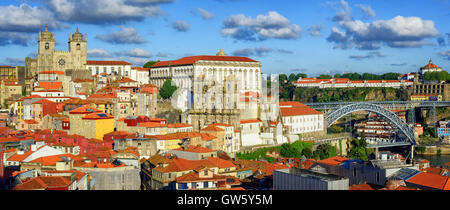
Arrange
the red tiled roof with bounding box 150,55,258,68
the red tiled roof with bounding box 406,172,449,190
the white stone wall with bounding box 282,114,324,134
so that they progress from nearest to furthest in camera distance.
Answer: the red tiled roof with bounding box 406,172,449,190 < the white stone wall with bounding box 282,114,324,134 < the red tiled roof with bounding box 150,55,258,68

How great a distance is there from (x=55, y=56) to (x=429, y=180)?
39.7m

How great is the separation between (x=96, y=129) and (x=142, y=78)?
74.5 feet

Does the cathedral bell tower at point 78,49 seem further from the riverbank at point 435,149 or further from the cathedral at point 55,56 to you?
the riverbank at point 435,149

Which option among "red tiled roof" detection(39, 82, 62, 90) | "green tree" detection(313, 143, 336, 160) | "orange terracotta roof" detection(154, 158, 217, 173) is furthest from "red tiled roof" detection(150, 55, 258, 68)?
"orange terracotta roof" detection(154, 158, 217, 173)

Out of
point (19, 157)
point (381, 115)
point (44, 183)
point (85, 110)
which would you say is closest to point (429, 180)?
point (44, 183)

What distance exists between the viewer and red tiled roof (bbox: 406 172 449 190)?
16.6m

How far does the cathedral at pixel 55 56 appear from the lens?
48.5 meters

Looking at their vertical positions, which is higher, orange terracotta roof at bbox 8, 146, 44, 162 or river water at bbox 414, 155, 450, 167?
orange terracotta roof at bbox 8, 146, 44, 162

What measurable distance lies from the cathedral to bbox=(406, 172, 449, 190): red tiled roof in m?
37.4

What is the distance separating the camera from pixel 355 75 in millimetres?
117375

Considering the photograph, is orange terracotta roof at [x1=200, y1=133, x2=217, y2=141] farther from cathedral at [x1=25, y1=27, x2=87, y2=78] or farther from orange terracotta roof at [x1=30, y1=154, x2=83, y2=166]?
cathedral at [x1=25, y1=27, x2=87, y2=78]

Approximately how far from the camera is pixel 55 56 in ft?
159

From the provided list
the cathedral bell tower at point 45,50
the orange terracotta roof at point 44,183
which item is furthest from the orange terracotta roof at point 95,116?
the cathedral bell tower at point 45,50
